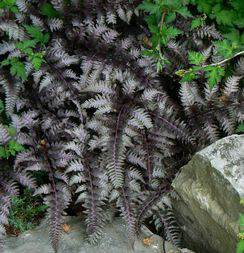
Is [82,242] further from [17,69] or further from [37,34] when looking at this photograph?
[37,34]

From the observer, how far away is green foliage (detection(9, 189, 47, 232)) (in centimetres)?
370

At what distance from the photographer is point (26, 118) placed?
13.1ft

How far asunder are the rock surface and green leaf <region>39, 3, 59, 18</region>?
2014mm

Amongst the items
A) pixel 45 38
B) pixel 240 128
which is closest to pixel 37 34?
pixel 45 38

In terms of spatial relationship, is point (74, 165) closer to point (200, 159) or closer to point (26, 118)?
point (26, 118)

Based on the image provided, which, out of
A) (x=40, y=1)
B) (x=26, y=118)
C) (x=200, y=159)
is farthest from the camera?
(x=40, y=1)

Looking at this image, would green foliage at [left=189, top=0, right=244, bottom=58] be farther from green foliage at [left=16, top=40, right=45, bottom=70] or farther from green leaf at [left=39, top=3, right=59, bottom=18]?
green foliage at [left=16, top=40, right=45, bottom=70]

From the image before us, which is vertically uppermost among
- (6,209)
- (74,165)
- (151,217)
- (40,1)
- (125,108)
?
(40,1)

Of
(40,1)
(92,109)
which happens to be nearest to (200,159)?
(92,109)

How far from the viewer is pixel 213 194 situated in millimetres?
3453

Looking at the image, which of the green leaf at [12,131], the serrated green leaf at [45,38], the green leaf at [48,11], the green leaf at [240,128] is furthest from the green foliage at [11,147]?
the green leaf at [240,128]

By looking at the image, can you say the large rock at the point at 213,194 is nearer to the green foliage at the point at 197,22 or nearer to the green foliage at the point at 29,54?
the green foliage at the point at 197,22

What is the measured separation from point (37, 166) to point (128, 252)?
105 centimetres

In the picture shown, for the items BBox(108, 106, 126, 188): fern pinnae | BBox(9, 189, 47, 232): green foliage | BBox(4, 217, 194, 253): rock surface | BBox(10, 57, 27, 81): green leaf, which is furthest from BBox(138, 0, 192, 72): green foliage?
BBox(9, 189, 47, 232): green foliage
